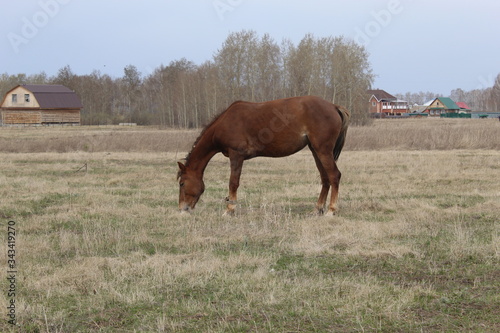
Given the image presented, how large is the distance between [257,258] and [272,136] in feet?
14.2

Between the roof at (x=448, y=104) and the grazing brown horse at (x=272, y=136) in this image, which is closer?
the grazing brown horse at (x=272, y=136)

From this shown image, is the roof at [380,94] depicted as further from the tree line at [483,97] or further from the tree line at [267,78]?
the tree line at [267,78]

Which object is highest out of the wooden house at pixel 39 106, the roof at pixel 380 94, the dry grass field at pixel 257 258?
the roof at pixel 380 94

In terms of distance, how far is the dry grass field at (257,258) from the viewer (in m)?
5.00

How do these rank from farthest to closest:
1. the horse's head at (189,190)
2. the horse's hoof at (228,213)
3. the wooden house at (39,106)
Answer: the wooden house at (39,106)
the horse's head at (189,190)
the horse's hoof at (228,213)

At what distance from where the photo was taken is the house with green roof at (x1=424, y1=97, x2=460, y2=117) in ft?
457

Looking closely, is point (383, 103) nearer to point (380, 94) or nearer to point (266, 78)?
point (380, 94)

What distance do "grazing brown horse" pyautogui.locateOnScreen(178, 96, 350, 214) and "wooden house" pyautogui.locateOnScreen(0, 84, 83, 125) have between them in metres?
67.6

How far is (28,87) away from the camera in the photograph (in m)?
75.1

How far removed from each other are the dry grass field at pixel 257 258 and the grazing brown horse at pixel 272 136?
63cm

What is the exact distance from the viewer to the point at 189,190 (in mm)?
10867

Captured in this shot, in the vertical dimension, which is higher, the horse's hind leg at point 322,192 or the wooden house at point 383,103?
the wooden house at point 383,103

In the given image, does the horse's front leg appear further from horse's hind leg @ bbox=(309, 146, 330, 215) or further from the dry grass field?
horse's hind leg @ bbox=(309, 146, 330, 215)

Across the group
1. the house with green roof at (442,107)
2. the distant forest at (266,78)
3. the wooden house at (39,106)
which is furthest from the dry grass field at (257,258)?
the house with green roof at (442,107)
